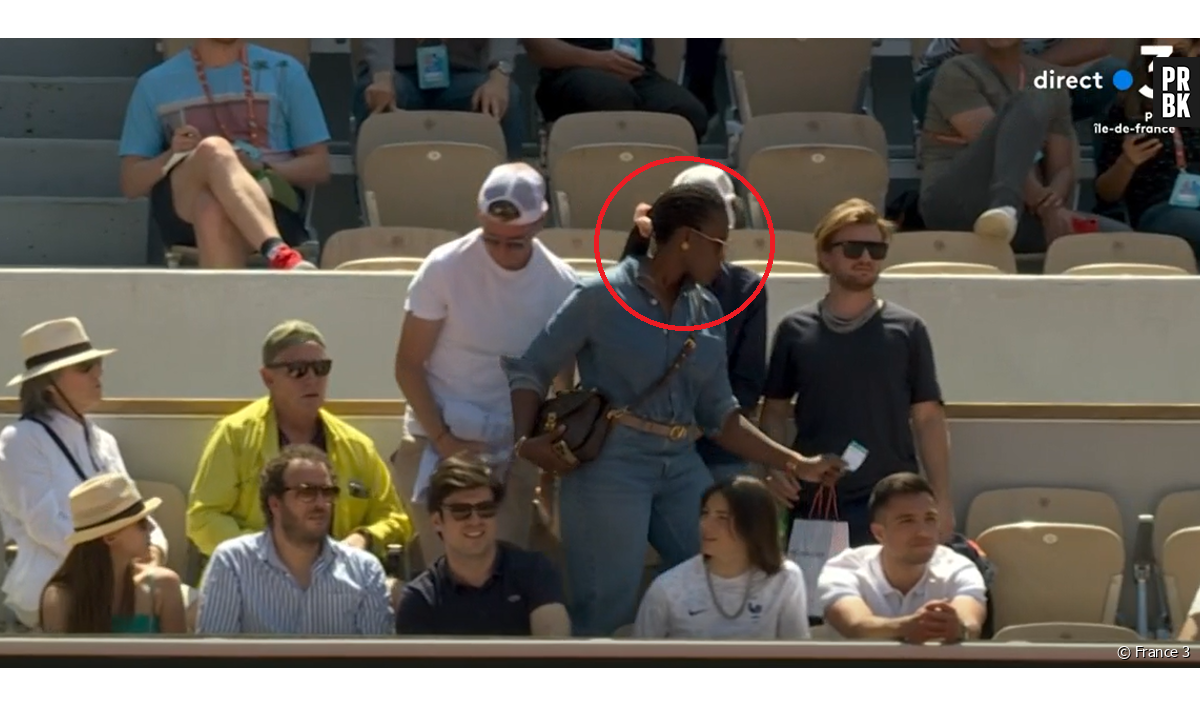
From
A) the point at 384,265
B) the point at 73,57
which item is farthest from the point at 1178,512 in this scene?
the point at 73,57

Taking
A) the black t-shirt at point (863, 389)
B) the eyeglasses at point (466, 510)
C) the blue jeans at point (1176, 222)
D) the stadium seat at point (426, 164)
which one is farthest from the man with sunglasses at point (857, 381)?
the blue jeans at point (1176, 222)

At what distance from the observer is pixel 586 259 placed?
25.0ft

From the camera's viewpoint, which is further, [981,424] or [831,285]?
[981,424]

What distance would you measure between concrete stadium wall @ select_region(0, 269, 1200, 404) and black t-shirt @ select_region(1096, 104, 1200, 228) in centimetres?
126

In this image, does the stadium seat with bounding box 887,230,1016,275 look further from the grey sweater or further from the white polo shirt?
the white polo shirt

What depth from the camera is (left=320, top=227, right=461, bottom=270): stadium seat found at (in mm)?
7930

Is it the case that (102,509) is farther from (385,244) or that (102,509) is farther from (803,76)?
(803,76)

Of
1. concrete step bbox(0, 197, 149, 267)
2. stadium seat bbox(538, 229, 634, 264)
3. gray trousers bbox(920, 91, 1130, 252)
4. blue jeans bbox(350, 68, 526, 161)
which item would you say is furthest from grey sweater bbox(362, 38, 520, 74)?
gray trousers bbox(920, 91, 1130, 252)

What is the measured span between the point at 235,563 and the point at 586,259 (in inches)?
83.0

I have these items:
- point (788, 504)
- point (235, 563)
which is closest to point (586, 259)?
point (788, 504)

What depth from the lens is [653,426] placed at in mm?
5969

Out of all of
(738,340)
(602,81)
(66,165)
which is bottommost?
(738,340)

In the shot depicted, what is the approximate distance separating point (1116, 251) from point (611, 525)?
9.45ft
